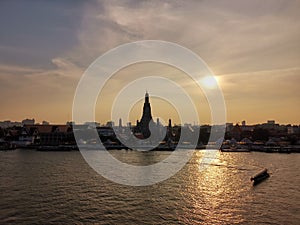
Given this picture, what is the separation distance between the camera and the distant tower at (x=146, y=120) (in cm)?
11440

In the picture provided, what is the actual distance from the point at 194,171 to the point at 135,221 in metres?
23.3

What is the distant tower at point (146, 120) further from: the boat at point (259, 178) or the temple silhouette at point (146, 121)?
the boat at point (259, 178)

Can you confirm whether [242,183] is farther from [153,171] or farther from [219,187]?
[153,171]

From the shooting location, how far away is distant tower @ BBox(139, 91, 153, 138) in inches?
4504

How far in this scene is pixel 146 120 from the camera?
11712 centimetres

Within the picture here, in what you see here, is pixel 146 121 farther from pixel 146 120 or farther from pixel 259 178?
pixel 259 178

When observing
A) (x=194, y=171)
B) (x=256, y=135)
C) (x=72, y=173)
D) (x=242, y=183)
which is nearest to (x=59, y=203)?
(x=72, y=173)

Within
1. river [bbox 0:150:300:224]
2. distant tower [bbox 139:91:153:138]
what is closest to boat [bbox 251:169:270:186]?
river [bbox 0:150:300:224]

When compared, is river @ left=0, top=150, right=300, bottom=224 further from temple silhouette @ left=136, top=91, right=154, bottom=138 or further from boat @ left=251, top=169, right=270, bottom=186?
temple silhouette @ left=136, top=91, right=154, bottom=138

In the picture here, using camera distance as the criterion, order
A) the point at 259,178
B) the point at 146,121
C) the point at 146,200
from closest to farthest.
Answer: the point at 146,200 → the point at 259,178 → the point at 146,121

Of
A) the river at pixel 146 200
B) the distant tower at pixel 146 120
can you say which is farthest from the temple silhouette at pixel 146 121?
the river at pixel 146 200

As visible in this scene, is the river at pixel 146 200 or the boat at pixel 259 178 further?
the boat at pixel 259 178

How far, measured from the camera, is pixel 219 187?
31266 millimetres

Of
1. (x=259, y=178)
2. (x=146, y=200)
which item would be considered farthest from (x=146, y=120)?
(x=146, y=200)
